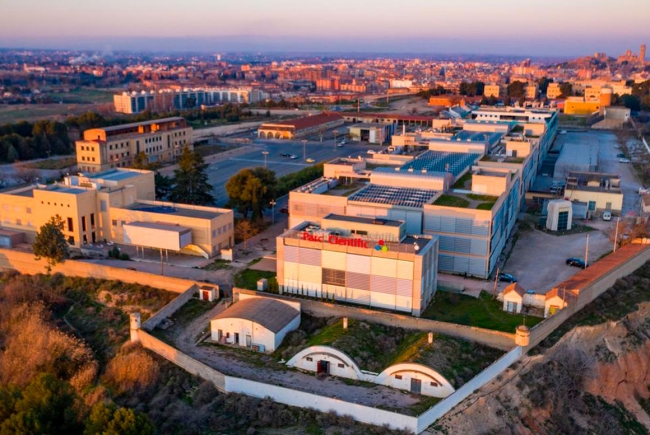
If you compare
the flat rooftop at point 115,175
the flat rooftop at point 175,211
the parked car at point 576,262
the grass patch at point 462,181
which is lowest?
the parked car at point 576,262

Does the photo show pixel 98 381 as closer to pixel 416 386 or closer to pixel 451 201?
pixel 416 386

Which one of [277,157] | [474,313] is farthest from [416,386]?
[277,157]

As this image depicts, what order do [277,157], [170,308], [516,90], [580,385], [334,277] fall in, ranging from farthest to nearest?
[516,90] → [277,157] → [170,308] → [334,277] → [580,385]

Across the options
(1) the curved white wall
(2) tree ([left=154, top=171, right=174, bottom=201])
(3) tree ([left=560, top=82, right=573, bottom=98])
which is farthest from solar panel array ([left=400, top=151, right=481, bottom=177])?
(3) tree ([left=560, top=82, right=573, bottom=98])

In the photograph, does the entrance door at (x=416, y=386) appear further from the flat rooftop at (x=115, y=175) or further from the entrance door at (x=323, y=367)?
the flat rooftop at (x=115, y=175)

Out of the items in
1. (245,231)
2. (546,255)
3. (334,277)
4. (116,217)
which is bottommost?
(546,255)

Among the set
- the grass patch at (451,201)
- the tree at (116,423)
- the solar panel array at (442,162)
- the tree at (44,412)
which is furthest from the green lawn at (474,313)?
the tree at (44,412)
